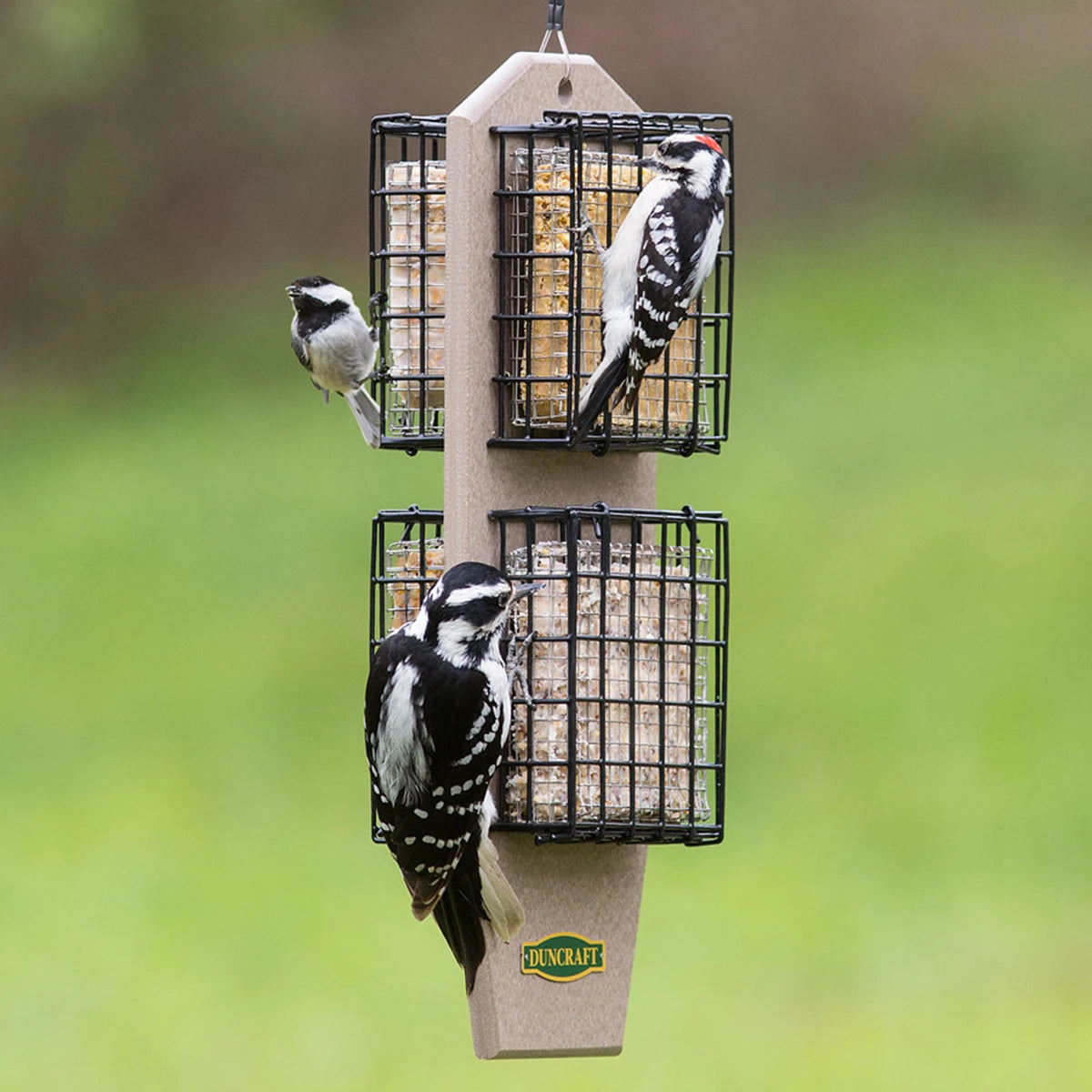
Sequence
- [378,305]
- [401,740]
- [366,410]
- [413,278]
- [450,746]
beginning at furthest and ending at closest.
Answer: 1. [366,410]
2. [378,305]
3. [413,278]
4. [401,740]
5. [450,746]

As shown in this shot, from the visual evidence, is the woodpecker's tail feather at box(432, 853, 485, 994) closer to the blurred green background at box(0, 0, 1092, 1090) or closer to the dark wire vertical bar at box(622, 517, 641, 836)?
the dark wire vertical bar at box(622, 517, 641, 836)

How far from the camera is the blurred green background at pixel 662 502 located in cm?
1186

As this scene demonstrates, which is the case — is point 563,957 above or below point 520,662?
below

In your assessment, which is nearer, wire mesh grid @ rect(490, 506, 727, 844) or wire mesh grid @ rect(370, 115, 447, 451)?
wire mesh grid @ rect(490, 506, 727, 844)

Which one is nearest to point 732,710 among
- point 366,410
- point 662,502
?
point 662,502

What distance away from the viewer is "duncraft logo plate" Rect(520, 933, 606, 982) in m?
5.61

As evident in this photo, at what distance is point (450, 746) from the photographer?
5.31m

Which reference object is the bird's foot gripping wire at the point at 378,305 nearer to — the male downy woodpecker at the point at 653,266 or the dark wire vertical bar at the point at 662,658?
the male downy woodpecker at the point at 653,266

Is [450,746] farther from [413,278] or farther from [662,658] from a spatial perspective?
[413,278]

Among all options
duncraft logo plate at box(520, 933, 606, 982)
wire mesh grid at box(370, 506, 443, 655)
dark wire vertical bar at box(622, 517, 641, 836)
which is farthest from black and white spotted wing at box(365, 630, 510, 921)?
wire mesh grid at box(370, 506, 443, 655)

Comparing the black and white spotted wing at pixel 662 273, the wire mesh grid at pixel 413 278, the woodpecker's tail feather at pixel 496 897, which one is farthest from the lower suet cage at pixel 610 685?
the wire mesh grid at pixel 413 278

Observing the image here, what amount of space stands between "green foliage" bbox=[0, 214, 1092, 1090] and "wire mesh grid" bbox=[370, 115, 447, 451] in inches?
222

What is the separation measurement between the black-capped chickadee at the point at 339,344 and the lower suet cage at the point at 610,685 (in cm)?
73

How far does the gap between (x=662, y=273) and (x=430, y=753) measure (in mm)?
1163
